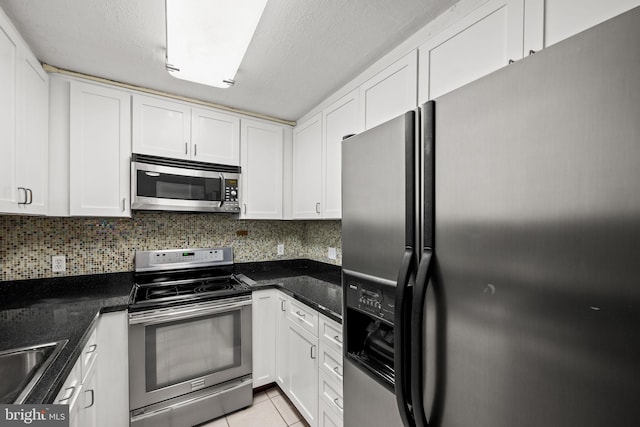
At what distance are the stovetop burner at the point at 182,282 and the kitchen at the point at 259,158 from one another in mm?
123

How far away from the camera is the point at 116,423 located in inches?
64.8

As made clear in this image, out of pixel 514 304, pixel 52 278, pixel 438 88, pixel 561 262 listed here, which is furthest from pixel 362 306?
pixel 52 278

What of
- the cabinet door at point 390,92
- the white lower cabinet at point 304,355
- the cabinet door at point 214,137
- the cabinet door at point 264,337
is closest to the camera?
the cabinet door at point 390,92

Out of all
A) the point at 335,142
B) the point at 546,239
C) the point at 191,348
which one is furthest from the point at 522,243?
the point at 191,348

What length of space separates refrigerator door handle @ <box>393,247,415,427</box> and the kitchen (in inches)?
29.7

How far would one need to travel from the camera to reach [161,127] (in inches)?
82.5

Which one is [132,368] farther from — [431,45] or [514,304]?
[431,45]

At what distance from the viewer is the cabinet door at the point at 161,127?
2.02 m

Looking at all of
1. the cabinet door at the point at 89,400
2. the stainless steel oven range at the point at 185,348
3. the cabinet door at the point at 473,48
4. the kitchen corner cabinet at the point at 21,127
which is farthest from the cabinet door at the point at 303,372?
the kitchen corner cabinet at the point at 21,127

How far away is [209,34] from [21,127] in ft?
3.71

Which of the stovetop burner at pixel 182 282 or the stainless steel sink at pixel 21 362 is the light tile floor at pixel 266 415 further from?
the stainless steel sink at pixel 21 362

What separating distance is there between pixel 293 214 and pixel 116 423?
1.83 m

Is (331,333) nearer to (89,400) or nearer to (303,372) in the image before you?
(303,372)

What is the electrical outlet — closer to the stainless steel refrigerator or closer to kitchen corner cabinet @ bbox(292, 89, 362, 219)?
kitchen corner cabinet @ bbox(292, 89, 362, 219)
